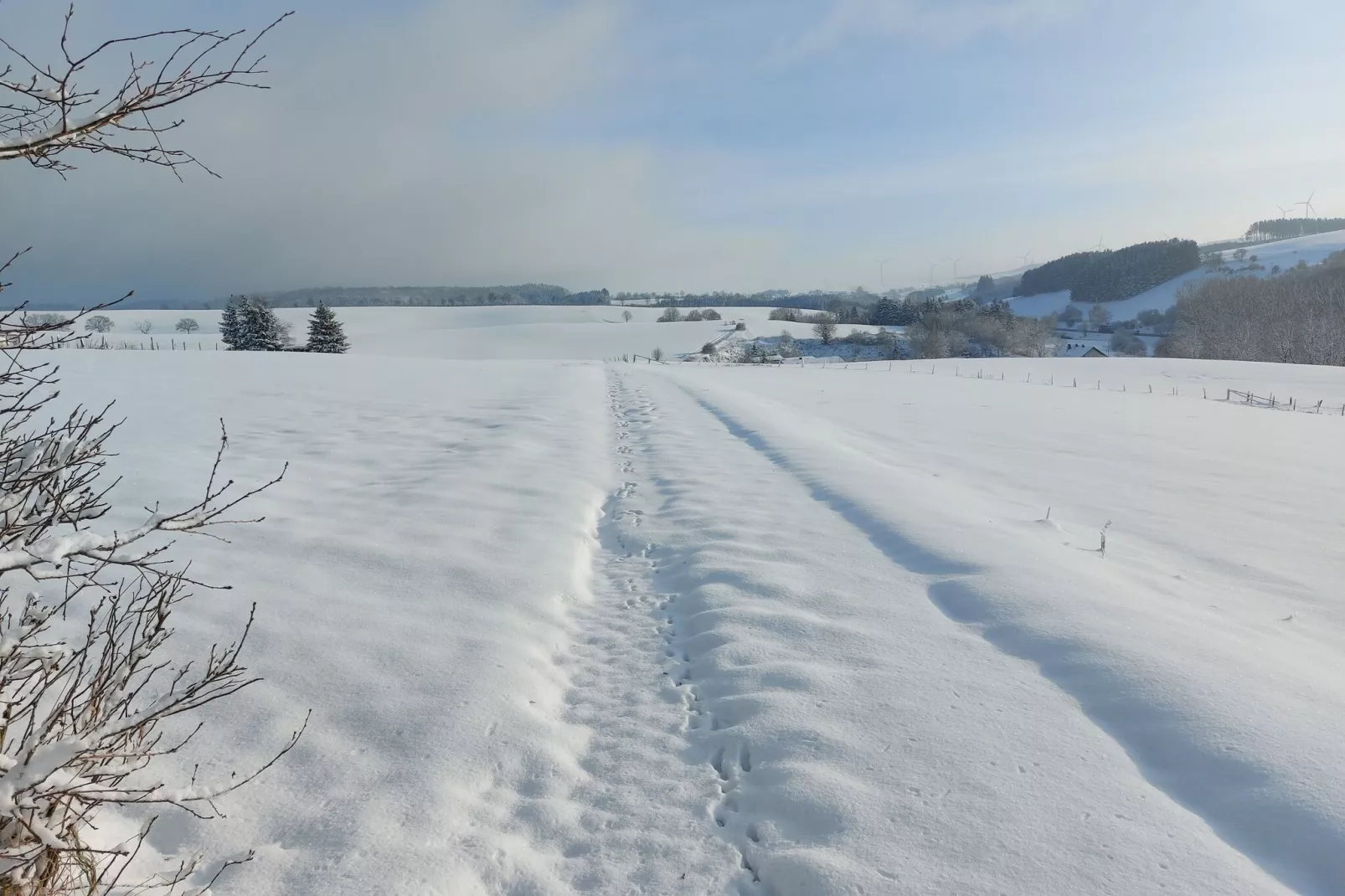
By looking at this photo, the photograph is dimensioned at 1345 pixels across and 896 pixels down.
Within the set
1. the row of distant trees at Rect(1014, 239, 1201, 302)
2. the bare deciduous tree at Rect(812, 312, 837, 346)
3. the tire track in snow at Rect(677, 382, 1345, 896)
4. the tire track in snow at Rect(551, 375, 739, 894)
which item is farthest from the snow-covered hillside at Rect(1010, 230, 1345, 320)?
the tire track in snow at Rect(551, 375, 739, 894)

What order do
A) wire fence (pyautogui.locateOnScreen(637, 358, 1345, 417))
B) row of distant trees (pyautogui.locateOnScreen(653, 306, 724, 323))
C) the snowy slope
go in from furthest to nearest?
1. row of distant trees (pyautogui.locateOnScreen(653, 306, 724, 323))
2. the snowy slope
3. wire fence (pyautogui.locateOnScreen(637, 358, 1345, 417))

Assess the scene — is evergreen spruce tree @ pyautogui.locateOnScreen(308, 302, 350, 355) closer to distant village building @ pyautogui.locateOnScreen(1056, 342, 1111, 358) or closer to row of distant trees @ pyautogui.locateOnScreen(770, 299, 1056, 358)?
row of distant trees @ pyautogui.locateOnScreen(770, 299, 1056, 358)

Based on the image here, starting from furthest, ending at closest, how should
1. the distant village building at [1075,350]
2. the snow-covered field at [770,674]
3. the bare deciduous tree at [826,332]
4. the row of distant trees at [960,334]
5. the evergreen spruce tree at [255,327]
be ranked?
1. the distant village building at [1075,350]
2. the bare deciduous tree at [826,332]
3. the row of distant trees at [960,334]
4. the evergreen spruce tree at [255,327]
5. the snow-covered field at [770,674]

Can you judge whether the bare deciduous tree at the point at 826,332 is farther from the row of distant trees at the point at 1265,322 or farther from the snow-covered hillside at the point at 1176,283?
the snow-covered hillside at the point at 1176,283

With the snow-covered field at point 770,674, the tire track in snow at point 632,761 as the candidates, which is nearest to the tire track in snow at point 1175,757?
the snow-covered field at point 770,674

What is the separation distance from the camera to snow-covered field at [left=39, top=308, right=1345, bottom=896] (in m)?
3.11

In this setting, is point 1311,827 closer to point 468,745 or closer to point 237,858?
point 468,745

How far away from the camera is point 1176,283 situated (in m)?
118

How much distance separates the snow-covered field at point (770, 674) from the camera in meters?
3.11

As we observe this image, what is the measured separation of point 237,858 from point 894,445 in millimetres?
12763

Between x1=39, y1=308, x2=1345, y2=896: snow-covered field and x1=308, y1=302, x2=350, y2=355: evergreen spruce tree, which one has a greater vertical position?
x1=308, y1=302, x2=350, y2=355: evergreen spruce tree

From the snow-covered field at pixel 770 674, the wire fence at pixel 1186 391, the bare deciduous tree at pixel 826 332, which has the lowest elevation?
the snow-covered field at pixel 770 674

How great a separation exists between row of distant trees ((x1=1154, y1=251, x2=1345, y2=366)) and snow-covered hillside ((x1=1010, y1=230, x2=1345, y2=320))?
137ft

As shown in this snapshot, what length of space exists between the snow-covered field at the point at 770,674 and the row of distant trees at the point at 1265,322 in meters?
56.7
